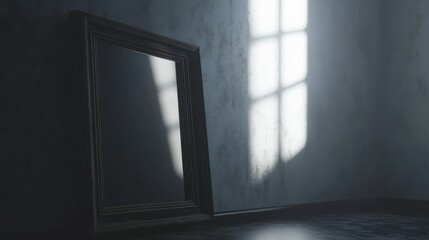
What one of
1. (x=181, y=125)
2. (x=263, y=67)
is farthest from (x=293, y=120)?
(x=181, y=125)

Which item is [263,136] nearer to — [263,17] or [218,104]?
[218,104]

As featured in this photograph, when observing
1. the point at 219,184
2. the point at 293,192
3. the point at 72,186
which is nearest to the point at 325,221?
the point at 293,192

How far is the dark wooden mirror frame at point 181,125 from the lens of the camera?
2744mm

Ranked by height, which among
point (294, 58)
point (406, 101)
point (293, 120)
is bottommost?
point (293, 120)

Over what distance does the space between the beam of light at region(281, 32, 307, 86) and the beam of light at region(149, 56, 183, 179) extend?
4.07ft

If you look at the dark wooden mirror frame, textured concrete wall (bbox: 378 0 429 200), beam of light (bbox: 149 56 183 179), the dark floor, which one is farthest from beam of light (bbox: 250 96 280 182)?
textured concrete wall (bbox: 378 0 429 200)

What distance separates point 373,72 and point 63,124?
131 inches

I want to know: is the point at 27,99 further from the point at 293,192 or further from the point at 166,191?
the point at 293,192

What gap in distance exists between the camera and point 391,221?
399 cm

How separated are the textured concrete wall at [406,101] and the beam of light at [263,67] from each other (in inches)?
58.5

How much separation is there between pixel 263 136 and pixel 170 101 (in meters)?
1.01

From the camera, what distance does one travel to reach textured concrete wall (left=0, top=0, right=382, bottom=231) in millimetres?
2627

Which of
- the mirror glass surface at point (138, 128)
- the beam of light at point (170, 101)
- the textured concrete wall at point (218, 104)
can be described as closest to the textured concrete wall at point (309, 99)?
the textured concrete wall at point (218, 104)

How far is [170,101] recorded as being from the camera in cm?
327
